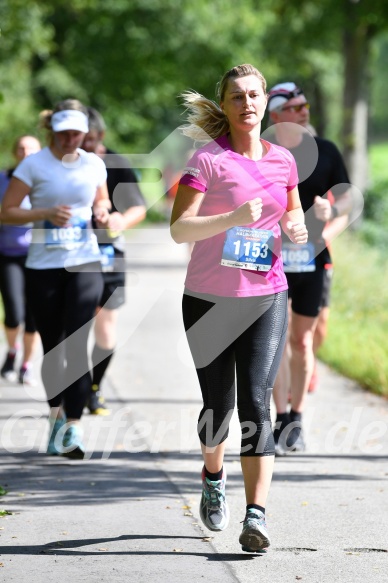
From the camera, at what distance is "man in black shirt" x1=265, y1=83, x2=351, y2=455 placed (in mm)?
7168

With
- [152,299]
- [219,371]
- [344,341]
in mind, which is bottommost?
[152,299]

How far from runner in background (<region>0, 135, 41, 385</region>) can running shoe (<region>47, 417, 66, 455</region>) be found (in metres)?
2.66

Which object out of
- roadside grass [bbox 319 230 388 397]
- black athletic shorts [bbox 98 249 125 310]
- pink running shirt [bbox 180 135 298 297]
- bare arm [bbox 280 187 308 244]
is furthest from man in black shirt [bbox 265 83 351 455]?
roadside grass [bbox 319 230 388 397]

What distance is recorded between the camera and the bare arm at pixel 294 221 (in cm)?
516

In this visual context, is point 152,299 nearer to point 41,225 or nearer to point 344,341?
point 344,341

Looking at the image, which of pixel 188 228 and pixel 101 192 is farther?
pixel 101 192

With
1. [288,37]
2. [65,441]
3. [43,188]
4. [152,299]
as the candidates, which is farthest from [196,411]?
[288,37]

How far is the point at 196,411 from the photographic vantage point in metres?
8.75

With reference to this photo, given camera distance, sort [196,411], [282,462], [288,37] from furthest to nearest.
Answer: [288,37]
[196,411]
[282,462]

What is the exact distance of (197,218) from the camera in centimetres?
490

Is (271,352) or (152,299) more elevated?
(271,352)

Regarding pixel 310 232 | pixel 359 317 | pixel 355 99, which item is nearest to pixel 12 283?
pixel 310 232

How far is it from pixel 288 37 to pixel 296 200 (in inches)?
997

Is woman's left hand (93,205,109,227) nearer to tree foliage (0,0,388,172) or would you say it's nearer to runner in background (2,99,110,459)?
runner in background (2,99,110,459)
